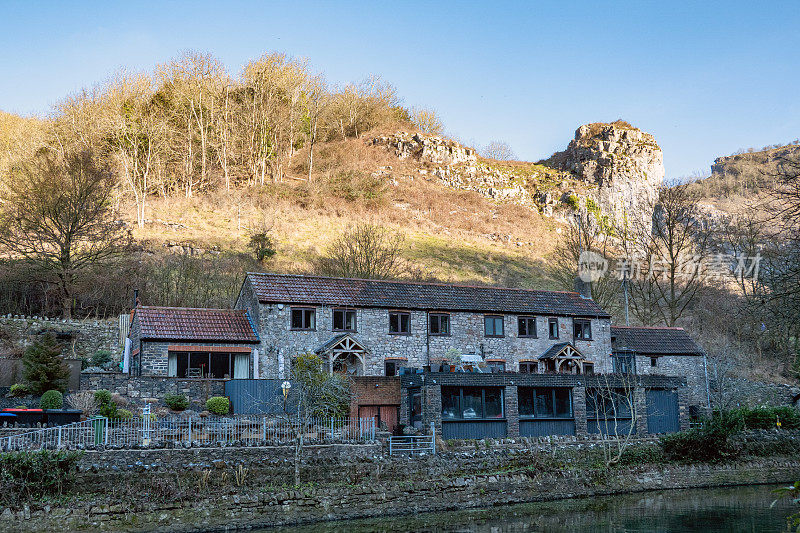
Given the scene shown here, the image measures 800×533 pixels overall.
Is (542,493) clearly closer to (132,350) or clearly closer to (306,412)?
(306,412)

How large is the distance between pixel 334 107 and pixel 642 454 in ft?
235

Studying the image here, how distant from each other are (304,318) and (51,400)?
12.1 metres

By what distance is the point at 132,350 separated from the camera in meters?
34.7

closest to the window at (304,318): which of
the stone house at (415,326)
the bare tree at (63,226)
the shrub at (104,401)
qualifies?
the stone house at (415,326)

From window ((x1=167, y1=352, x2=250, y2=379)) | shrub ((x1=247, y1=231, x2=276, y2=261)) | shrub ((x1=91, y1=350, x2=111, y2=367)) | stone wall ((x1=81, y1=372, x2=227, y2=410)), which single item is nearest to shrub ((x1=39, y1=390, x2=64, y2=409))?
stone wall ((x1=81, y1=372, x2=227, y2=410))

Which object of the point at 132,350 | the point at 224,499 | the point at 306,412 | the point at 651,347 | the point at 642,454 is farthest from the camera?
the point at 651,347

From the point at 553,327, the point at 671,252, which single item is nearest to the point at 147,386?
the point at 553,327

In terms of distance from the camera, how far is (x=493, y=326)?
1487 inches

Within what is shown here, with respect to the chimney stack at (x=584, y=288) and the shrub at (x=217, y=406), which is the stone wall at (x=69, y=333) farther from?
the chimney stack at (x=584, y=288)

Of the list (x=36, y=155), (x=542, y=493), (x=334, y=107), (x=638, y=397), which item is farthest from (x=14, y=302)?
(x=334, y=107)

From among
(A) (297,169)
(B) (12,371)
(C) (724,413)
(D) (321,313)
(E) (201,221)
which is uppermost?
(A) (297,169)

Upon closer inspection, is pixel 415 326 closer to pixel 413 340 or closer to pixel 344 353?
pixel 413 340

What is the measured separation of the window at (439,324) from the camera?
36531mm

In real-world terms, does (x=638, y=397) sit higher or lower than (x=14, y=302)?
lower
